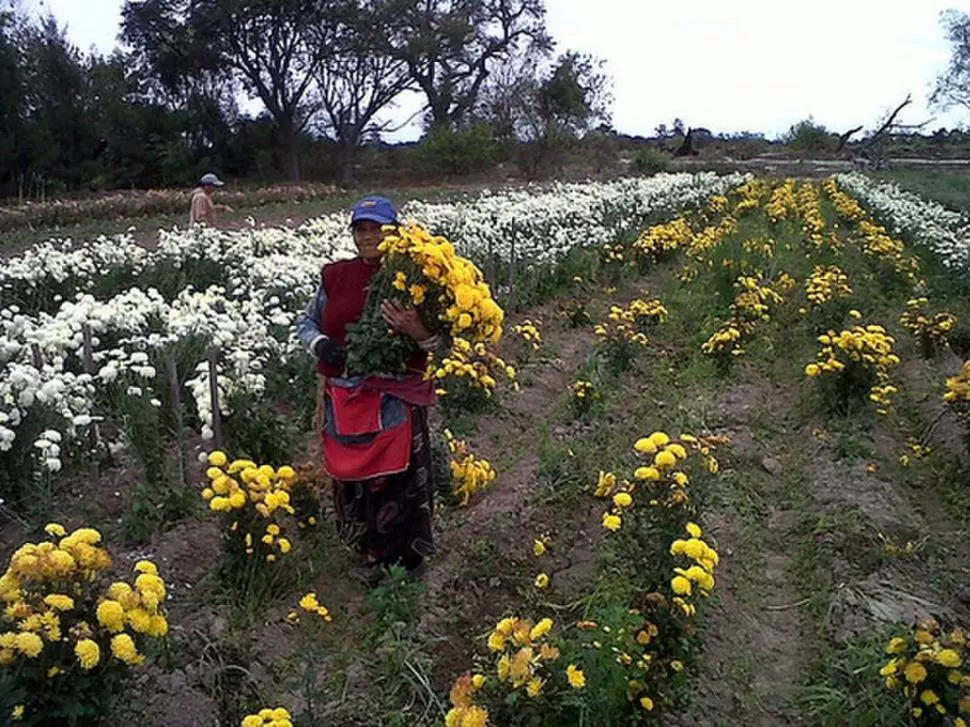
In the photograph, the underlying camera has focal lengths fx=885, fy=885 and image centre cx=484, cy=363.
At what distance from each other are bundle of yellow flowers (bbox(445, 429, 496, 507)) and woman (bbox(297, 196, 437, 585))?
78 cm

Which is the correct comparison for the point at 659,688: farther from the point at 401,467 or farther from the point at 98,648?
the point at 98,648

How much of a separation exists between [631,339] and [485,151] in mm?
33881

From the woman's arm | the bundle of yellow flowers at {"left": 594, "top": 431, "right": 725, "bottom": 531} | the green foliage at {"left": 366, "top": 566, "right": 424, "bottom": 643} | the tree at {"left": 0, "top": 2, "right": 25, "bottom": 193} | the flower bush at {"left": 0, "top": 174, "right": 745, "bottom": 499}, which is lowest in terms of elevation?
the green foliage at {"left": 366, "top": 566, "right": 424, "bottom": 643}

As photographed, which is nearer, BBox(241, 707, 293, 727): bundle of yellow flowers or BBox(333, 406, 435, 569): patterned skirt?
BBox(241, 707, 293, 727): bundle of yellow flowers

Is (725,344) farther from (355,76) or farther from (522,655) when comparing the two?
(355,76)

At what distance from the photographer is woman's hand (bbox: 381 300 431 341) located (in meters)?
3.64

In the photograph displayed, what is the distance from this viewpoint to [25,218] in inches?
782

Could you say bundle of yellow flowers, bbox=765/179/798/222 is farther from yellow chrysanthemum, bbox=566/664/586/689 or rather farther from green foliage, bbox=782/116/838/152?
green foliage, bbox=782/116/838/152

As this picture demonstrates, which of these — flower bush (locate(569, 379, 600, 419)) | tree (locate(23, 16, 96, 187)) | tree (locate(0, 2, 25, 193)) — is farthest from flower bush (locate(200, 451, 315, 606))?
tree (locate(23, 16, 96, 187))

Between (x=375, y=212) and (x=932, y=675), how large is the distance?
2.72 metres

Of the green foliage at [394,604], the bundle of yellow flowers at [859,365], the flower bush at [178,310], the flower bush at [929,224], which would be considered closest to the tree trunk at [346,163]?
the flower bush at [929,224]

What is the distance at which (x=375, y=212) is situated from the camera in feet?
12.5

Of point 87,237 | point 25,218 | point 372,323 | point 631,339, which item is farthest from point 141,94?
point 372,323

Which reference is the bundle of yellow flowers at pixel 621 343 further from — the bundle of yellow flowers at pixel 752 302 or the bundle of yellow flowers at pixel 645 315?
the bundle of yellow flowers at pixel 752 302
